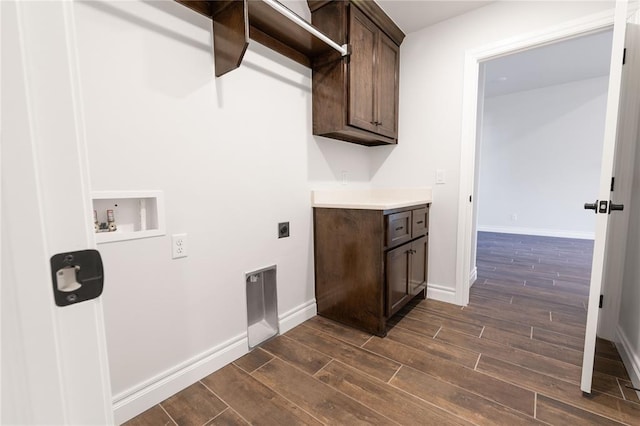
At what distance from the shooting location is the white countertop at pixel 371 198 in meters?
2.01

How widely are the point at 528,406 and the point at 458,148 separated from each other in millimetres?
1772

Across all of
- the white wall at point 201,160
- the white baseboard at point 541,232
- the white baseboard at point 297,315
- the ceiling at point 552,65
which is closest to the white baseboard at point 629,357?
the white wall at point 201,160

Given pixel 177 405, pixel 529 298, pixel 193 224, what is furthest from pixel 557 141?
pixel 177 405

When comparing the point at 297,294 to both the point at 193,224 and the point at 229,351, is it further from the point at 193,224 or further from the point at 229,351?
the point at 193,224

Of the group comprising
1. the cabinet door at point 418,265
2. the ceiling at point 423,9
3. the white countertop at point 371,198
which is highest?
the ceiling at point 423,9

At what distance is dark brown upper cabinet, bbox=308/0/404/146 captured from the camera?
1.93 meters

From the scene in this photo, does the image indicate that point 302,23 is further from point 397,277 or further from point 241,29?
point 397,277

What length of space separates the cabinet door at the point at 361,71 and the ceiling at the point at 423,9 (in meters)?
→ 0.20

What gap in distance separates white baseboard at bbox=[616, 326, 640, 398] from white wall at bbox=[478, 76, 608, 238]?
4.33 m

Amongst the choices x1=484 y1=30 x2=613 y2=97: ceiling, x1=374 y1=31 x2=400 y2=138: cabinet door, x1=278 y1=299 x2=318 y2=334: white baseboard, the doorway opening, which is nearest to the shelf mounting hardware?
x1=374 y1=31 x2=400 y2=138: cabinet door

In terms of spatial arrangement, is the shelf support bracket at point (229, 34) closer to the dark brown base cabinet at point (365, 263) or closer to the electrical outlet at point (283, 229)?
the electrical outlet at point (283, 229)

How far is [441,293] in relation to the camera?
2529 millimetres

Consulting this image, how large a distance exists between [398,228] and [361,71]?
1184mm

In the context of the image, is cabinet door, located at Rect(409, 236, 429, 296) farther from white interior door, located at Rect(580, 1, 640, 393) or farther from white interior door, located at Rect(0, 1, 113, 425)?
white interior door, located at Rect(0, 1, 113, 425)
